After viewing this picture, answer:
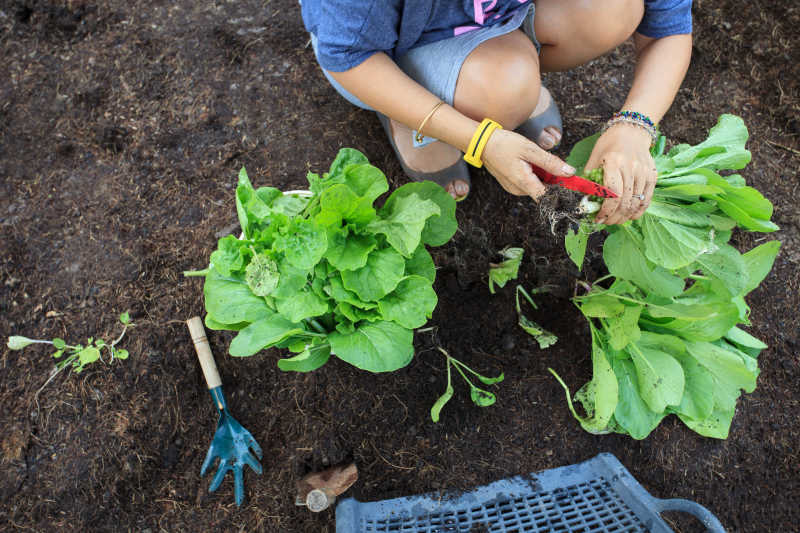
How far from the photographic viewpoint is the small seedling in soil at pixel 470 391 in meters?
1.55

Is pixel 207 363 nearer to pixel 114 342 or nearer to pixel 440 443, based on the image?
pixel 114 342

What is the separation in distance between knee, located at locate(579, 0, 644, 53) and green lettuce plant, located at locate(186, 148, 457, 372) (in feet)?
2.26

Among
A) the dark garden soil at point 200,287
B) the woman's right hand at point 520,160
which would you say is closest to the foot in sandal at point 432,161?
the dark garden soil at point 200,287

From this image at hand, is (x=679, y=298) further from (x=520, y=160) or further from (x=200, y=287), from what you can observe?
(x=200, y=287)

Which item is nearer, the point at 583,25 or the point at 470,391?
the point at 583,25

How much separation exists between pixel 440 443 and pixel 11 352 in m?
1.51

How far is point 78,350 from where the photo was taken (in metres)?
1.70

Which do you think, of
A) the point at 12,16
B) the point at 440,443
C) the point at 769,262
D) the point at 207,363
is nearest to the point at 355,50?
the point at 207,363

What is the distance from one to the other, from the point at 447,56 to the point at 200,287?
114 centimetres

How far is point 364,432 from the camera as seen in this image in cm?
165

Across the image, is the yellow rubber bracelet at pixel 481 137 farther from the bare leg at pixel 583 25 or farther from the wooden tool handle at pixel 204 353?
the wooden tool handle at pixel 204 353

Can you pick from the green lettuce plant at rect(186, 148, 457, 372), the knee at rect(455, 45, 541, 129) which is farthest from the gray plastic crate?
the knee at rect(455, 45, 541, 129)

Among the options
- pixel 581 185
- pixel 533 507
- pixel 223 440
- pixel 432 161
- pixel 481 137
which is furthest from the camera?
pixel 432 161

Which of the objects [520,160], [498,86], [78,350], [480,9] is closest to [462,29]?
[480,9]
